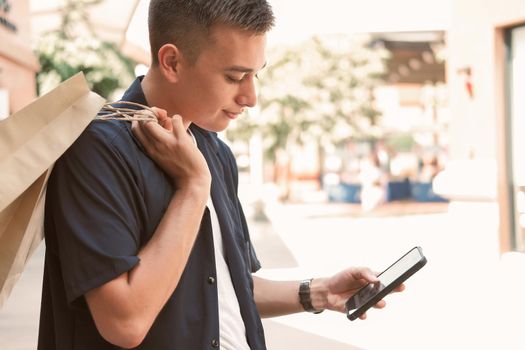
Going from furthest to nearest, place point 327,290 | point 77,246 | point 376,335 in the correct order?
point 376,335, point 327,290, point 77,246

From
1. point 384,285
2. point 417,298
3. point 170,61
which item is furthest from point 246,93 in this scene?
point 417,298

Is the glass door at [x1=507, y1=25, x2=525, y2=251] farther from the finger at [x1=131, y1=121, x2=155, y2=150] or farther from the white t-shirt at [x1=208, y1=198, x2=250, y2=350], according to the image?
the finger at [x1=131, y1=121, x2=155, y2=150]

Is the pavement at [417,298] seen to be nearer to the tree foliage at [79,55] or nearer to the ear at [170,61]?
the ear at [170,61]

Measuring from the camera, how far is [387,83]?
44719mm

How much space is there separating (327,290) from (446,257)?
10.5 meters

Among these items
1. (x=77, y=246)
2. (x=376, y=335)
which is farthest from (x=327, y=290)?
(x=376, y=335)

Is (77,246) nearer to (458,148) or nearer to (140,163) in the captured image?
(140,163)

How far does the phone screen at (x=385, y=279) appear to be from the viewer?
1932 millimetres

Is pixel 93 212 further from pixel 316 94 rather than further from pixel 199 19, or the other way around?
pixel 316 94

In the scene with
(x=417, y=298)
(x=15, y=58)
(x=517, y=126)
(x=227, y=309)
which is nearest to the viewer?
(x=227, y=309)

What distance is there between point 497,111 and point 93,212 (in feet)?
33.0

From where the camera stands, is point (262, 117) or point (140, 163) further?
point (262, 117)

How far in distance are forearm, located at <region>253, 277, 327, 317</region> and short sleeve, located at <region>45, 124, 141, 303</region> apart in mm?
593

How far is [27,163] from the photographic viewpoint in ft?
4.78
